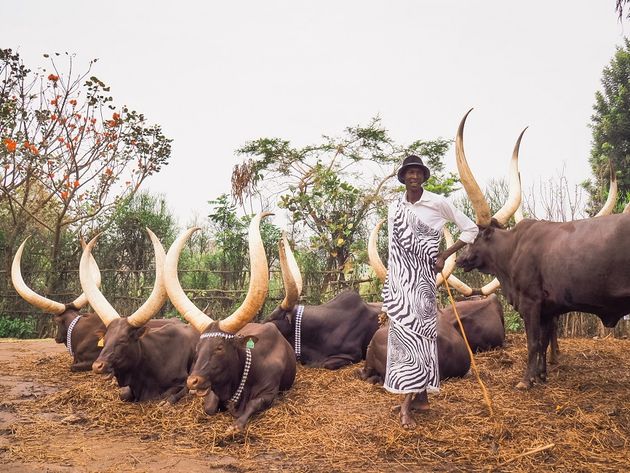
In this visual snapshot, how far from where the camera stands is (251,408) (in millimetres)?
4527

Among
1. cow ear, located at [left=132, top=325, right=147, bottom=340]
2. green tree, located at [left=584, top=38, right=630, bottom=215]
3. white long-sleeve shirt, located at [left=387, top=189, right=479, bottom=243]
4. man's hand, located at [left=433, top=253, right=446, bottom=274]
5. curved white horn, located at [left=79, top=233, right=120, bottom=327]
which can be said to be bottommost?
cow ear, located at [left=132, top=325, right=147, bottom=340]

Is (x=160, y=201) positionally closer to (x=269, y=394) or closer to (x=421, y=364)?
(x=269, y=394)

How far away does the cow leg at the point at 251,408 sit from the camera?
4.21 m

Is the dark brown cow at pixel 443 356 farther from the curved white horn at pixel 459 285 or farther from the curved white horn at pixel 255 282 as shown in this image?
the curved white horn at pixel 255 282

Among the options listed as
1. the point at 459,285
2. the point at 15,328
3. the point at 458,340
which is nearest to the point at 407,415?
the point at 458,340

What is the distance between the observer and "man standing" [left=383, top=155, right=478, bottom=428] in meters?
4.25

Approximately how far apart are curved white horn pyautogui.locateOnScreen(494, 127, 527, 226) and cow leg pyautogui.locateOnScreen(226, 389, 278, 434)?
290 centimetres

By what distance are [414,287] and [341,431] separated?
3.94 ft

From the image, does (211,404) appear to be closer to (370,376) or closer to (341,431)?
(341,431)

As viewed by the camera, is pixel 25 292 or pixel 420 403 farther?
pixel 25 292

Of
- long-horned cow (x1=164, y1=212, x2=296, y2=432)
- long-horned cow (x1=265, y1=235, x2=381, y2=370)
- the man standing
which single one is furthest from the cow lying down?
the man standing

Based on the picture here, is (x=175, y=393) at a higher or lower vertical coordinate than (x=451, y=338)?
lower

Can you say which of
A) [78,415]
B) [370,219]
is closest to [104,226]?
[370,219]

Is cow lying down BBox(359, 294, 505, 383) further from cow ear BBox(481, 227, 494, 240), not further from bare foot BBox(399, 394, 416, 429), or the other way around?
bare foot BBox(399, 394, 416, 429)
